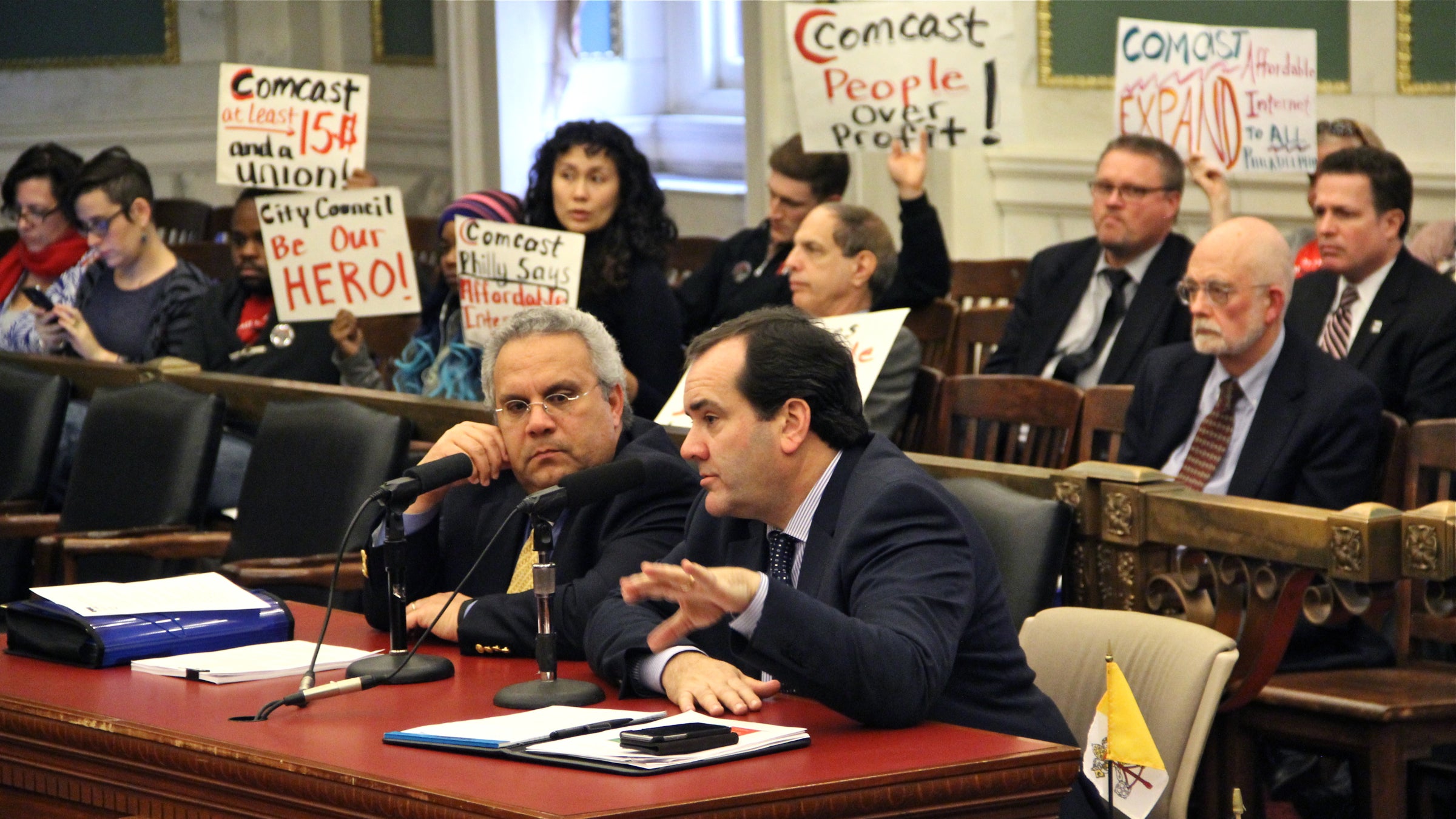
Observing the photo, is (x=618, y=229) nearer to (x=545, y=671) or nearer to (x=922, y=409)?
(x=922, y=409)

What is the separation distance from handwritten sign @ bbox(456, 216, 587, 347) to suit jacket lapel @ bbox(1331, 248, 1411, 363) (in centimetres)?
192

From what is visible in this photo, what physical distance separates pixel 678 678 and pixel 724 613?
0.52 ft

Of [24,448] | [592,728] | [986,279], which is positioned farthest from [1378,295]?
[24,448]

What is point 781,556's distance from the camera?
283 cm

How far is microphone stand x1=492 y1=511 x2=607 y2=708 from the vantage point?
8.61ft

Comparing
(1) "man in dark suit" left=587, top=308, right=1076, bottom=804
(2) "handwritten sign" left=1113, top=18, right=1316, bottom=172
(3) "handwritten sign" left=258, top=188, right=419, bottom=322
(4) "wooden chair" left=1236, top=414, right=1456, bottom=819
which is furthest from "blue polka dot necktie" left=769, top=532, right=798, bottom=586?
(2) "handwritten sign" left=1113, top=18, right=1316, bottom=172

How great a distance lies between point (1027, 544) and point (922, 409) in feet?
4.53

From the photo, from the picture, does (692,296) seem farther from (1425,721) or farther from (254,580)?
(1425,721)

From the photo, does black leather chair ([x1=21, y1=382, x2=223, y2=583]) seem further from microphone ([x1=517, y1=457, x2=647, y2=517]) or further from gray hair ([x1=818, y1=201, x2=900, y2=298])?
microphone ([x1=517, y1=457, x2=647, y2=517])

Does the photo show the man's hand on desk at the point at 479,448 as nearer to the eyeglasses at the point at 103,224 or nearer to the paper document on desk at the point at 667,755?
the paper document on desk at the point at 667,755

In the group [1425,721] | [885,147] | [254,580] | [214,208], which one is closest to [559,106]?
[214,208]

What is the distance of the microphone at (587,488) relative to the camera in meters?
2.62

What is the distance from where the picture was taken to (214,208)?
31.9ft

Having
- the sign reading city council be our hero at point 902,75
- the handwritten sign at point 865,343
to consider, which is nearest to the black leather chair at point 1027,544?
the handwritten sign at point 865,343
